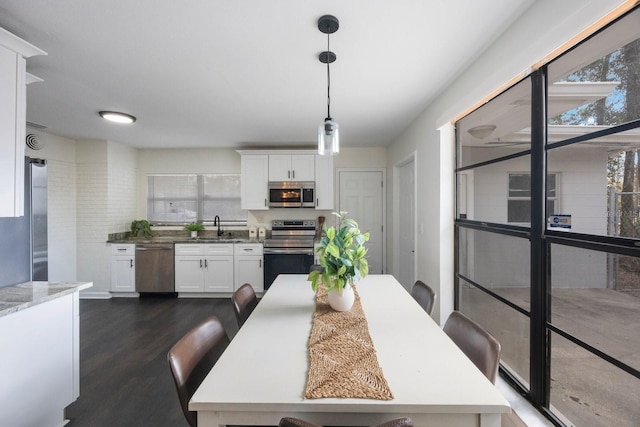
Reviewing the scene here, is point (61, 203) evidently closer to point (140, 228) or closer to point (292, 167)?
point (140, 228)

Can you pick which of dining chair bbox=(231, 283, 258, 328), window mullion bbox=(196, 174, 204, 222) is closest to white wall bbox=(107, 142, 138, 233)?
window mullion bbox=(196, 174, 204, 222)

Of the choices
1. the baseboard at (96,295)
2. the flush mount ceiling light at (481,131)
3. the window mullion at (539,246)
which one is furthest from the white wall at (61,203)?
the window mullion at (539,246)

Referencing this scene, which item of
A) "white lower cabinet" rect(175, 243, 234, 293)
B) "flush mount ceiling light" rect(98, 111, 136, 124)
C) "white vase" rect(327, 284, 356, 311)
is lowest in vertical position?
"white lower cabinet" rect(175, 243, 234, 293)

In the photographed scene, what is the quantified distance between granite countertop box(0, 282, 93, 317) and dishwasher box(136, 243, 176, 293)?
243 centimetres

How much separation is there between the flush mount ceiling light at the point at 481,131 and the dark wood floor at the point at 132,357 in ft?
9.81

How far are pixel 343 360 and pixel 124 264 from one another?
436 centimetres

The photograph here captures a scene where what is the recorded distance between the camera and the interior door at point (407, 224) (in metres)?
3.67

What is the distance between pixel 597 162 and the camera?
128cm

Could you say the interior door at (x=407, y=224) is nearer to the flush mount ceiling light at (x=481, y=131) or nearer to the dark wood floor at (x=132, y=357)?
the flush mount ceiling light at (x=481, y=131)

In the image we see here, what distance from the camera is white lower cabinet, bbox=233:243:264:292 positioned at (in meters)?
4.18

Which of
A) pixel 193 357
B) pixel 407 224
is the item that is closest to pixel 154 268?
pixel 193 357

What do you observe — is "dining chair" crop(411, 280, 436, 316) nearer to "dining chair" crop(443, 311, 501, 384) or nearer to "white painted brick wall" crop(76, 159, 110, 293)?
"dining chair" crop(443, 311, 501, 384)

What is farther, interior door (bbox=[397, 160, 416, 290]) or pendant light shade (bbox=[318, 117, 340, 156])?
interior door (bbox=[397, 160, 416, 290])

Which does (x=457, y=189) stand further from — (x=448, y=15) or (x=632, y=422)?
(x=632, y=422)
